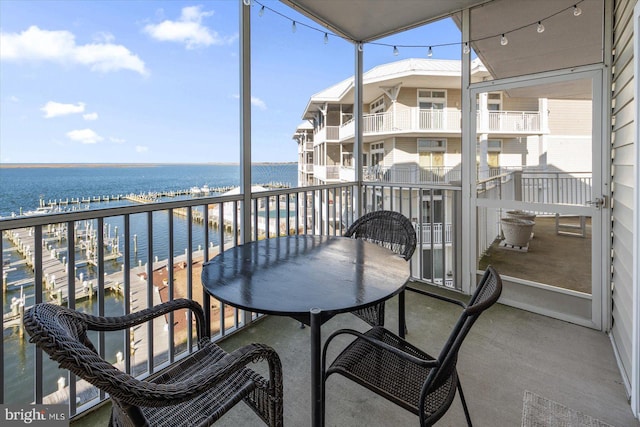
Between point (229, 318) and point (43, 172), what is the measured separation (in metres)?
1.65

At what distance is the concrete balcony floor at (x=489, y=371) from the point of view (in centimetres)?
171

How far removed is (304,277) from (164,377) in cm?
71

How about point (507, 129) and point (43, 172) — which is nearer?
point (43, 172)

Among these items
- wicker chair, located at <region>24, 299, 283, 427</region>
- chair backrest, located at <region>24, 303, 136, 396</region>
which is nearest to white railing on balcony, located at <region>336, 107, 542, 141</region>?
wicker chair, located at <region>24, 299, 283, 427</region>

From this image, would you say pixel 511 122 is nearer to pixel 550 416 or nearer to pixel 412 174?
pixel 412 174

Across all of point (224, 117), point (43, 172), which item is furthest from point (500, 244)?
point (43, 172)

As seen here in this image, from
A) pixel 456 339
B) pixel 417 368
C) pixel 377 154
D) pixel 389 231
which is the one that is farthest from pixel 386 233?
pixel 377 154

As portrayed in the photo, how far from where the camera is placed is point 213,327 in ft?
8.40

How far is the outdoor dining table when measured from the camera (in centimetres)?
128

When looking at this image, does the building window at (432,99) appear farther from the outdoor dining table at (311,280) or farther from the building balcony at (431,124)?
the outdoor dining table at (311,280)

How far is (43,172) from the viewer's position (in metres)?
1.54

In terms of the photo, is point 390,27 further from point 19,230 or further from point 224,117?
point 19,230

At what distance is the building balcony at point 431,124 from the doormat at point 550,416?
7.12 feet

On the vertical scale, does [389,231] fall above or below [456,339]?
above
